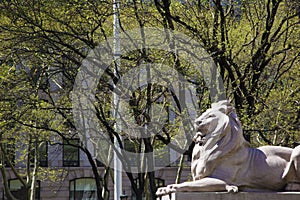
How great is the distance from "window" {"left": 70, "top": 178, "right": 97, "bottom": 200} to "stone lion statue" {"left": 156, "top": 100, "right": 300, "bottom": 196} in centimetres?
3693

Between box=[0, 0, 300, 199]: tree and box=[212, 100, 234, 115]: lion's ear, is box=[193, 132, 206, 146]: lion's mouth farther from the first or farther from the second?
box=[0, 0, 300, 199]: tree

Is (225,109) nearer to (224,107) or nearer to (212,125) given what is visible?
(224,107)

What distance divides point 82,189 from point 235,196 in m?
38.0

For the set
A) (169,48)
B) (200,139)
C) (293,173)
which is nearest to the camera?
(293,173)

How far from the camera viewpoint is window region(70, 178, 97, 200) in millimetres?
45844

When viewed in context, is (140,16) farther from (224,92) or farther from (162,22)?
(224,92)

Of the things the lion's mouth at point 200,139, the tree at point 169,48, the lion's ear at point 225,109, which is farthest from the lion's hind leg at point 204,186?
the tree at point 169,48

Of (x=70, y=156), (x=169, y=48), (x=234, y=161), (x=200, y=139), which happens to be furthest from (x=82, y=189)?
(x=234, y=161)

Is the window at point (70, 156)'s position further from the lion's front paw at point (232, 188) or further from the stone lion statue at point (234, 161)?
the lion's front paw at point (232, 188)

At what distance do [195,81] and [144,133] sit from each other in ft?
8.67

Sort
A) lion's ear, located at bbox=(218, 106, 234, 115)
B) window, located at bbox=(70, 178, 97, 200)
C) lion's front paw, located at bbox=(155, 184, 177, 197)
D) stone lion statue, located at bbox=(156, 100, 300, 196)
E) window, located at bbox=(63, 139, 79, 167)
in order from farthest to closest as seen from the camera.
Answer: window, located at bbox=(70, 178, 97, 200)
window, located at bbox=(63, 139, 79, 167)
lion's ear, located at bbox=(218, 106, 234, 115)
stone lion statue, located at bbox=(156, 100, 300, 196)
lion's front paw, located at bbox=(155, 184, 177, 197)

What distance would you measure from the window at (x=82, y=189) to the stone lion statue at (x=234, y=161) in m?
36.9

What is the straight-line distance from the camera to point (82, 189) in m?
46.1

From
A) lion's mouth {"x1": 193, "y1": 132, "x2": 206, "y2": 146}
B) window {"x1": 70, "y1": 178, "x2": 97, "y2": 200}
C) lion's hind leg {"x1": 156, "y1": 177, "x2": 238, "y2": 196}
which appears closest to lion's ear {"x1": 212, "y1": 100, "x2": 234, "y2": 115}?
lion's mouth {"x1": 193, "y1": 132, "x2": 206, "y2": 146}
